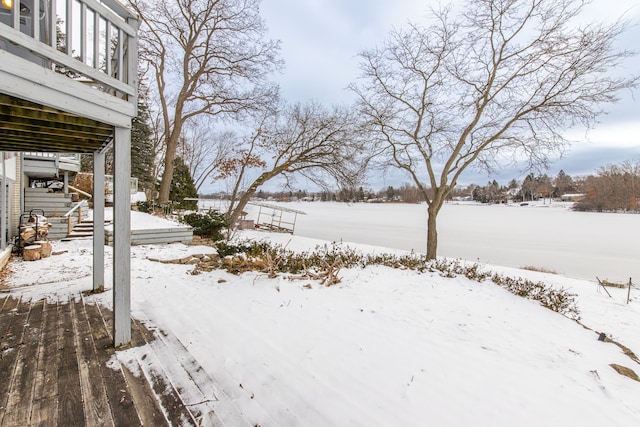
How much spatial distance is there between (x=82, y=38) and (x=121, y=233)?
4.52 feet

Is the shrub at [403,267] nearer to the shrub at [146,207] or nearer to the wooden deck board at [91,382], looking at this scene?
the wooden deck board at [91,382]

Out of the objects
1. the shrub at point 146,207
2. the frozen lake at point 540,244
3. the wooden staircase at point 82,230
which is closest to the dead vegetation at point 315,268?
the frozen lake at point 540,244

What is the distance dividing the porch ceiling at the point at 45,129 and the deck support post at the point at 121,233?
0.40 m

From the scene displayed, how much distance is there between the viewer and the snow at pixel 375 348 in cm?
214

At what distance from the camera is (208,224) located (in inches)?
423

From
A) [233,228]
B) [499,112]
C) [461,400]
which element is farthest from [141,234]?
[499,112]

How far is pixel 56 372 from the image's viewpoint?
6.86 ft

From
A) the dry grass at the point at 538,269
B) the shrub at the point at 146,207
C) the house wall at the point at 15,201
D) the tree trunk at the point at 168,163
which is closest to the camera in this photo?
the house wall at the point at 15,201

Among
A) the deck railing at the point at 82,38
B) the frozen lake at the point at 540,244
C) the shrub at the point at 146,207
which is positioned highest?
the deck railing at the point at 82,38

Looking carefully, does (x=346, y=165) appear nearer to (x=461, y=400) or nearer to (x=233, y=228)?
(x=233, y=228)

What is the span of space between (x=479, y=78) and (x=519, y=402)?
349 inches

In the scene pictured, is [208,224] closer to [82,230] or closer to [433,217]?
[82,230]

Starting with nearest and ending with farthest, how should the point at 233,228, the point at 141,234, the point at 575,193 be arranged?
1. the point at 141,234
2. the point at 233,228
3. the point at 575,193

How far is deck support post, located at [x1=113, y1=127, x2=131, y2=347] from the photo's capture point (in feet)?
7.42
